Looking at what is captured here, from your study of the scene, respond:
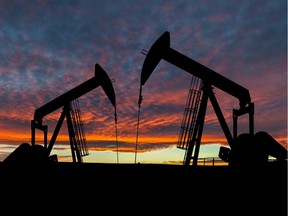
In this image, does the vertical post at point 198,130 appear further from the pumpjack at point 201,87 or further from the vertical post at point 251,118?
the vertical post at point 251,118

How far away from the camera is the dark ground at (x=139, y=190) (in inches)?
197

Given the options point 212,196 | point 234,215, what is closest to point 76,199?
point 212,196

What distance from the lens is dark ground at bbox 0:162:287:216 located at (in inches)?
197

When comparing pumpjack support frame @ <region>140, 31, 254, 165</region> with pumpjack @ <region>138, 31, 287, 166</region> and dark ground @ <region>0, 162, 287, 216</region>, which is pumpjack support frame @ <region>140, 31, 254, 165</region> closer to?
pumpjack @ <region>138, 31, 287, 166</region>

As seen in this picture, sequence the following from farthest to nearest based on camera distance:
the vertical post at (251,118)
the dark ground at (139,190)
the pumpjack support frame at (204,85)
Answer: the pumpjack support frame at (204,85) < the vertical post at (251,118) < the dark ground at (139,190)

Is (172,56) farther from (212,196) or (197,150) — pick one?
(212,196)

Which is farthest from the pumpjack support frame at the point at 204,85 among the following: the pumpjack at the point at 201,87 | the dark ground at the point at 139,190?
the dark ground at the point at 139,190

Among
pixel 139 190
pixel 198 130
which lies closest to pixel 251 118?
pixel 198 130

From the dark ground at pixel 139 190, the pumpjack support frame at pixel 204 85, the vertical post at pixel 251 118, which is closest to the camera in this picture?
the dark ground at pixel 139 190

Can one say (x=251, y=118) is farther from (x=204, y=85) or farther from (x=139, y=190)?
(x=139, y=190)

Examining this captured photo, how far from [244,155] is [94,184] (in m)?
3.29

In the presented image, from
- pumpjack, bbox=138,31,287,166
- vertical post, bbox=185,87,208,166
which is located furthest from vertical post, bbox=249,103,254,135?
vertical post, bbox=185,87,208,166

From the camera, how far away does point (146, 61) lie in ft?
33.7

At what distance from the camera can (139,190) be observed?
207 inches
